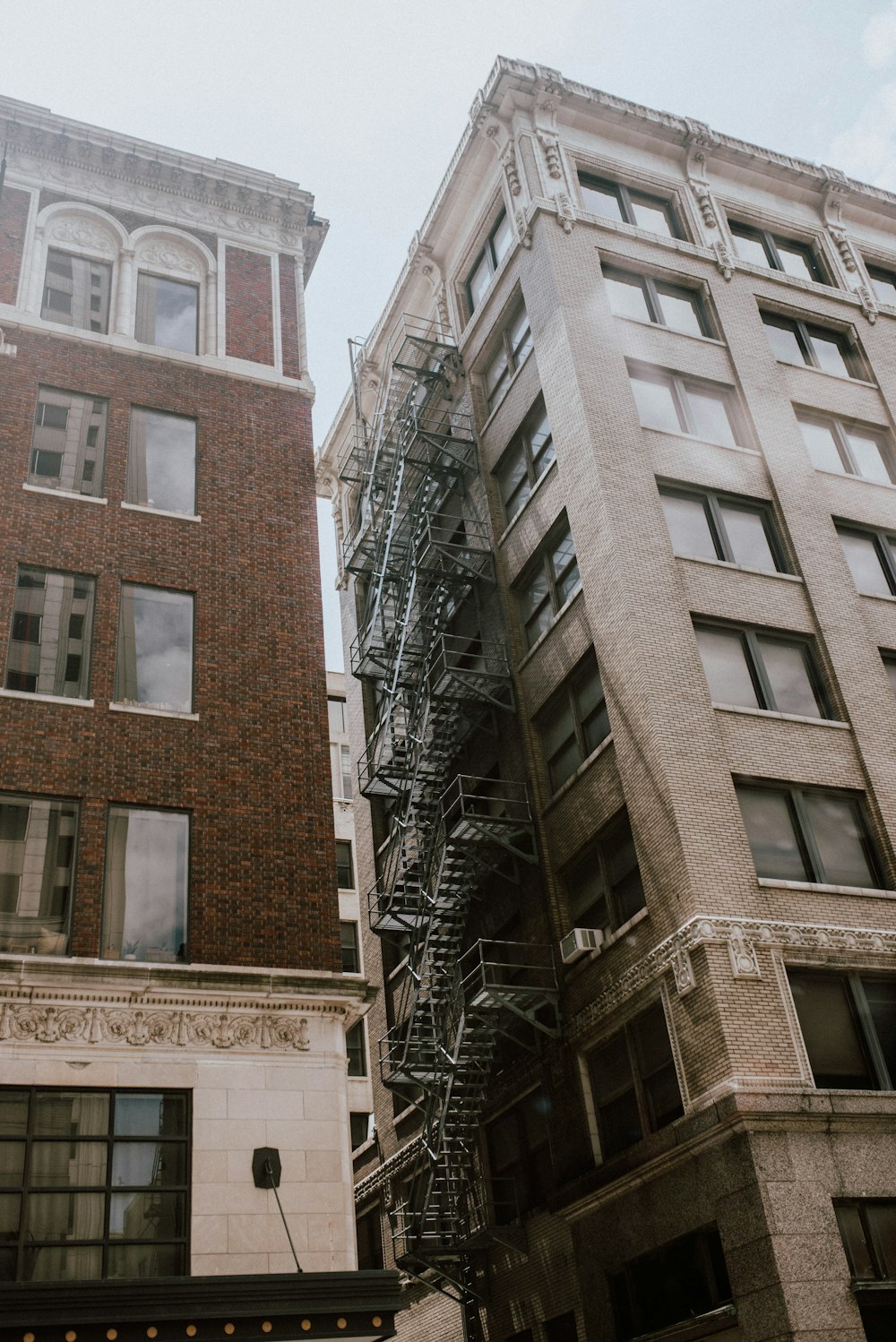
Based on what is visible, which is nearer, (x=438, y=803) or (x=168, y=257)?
(x=168, y=257)

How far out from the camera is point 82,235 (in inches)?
1043

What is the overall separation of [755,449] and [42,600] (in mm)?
17161

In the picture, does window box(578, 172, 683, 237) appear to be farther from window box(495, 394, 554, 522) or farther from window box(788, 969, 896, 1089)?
window box(788, 969, 896, 1089)

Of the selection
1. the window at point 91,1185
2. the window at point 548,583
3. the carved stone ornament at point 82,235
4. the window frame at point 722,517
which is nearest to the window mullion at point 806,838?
the window frame at point 722,517

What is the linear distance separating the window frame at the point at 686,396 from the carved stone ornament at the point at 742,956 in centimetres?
1275

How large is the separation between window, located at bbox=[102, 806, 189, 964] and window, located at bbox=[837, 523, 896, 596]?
1735 cm

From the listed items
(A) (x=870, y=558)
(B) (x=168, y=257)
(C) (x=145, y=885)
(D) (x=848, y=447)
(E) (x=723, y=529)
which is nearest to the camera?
(C) (x=145, y=885)

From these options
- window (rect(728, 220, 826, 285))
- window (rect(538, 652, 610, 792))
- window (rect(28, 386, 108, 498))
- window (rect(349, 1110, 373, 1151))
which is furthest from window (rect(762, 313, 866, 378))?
window (rect(349, 1110, 373, 1151))

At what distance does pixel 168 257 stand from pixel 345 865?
→ 24.8 m

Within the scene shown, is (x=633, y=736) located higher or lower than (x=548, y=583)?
lower

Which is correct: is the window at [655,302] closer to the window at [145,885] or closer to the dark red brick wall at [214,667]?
the dark red brick wall at [214,667]

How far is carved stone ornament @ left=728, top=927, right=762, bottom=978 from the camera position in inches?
828

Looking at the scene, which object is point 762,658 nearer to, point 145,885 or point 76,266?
point 145,885

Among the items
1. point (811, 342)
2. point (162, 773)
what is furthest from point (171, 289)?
point (811, 342)
